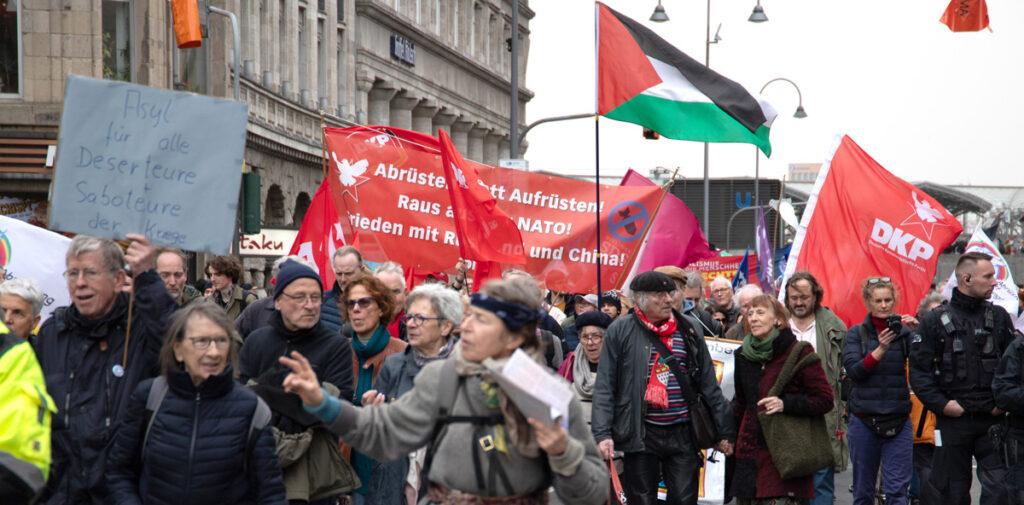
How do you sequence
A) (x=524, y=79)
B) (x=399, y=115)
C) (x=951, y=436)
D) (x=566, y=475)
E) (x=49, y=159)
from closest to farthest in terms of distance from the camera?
(x=566, y=475)
(x=951, y=436)
(x=49, y=159)
(x=399, y=115)
(x=524, y=79)

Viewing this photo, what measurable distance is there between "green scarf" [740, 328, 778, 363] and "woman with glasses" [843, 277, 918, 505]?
4.61 ft

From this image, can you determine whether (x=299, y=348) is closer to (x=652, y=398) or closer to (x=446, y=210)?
(x=652, y=398)

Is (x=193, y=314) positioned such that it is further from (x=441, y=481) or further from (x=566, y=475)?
(x=566, y=475)

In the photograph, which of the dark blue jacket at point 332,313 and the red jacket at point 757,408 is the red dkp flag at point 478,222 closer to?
the dark blue jacket at point 332,313

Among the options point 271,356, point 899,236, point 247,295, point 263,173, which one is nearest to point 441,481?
point 271,356

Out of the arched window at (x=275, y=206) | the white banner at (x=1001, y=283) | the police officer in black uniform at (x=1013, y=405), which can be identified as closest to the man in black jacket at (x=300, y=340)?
the police officer in black uniform at (x=1013, y=405)

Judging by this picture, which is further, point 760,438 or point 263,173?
point 263,173

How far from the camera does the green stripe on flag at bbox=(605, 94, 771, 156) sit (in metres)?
11.8

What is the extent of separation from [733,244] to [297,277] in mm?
46033

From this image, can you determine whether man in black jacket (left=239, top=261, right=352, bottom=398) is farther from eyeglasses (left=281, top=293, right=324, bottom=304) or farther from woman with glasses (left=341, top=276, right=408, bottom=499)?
woman with glasses (left=341, top=276, right=408, bottom=499)

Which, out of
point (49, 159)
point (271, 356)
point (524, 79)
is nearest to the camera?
point (271, 356)

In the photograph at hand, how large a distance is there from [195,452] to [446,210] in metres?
7.50

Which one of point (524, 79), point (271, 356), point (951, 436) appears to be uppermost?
point (524, 79)

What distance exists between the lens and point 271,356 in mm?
7164
